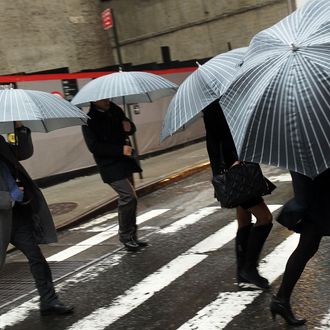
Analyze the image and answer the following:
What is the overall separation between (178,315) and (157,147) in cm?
1201

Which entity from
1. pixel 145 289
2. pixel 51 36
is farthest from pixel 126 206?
pixel 51 36

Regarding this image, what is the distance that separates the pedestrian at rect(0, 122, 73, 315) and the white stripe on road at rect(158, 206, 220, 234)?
2.87m

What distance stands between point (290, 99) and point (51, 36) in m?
16.9

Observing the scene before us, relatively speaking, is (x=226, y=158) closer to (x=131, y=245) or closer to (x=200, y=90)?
(x=200, y=90)

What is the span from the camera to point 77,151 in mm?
13477

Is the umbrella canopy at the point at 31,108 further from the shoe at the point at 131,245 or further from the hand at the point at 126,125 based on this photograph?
the shoe at the point at 131,245

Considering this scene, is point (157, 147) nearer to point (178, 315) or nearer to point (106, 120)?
point (106, 120)

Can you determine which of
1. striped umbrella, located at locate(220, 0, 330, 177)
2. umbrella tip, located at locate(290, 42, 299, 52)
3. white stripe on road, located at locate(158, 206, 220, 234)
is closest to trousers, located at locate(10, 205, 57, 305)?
striped umbrella, located at locate(220, 0, 330, 177)

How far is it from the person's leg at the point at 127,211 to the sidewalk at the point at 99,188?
2.27m

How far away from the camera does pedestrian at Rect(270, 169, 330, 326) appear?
3.66 m

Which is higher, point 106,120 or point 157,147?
point 106,120

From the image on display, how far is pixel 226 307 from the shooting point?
4516 mm

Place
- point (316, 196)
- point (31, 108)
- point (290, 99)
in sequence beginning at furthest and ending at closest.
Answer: point (31, 108) < point (316, 196) < point (290, 99)

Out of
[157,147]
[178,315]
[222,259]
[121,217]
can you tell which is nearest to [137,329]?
[178,315]
